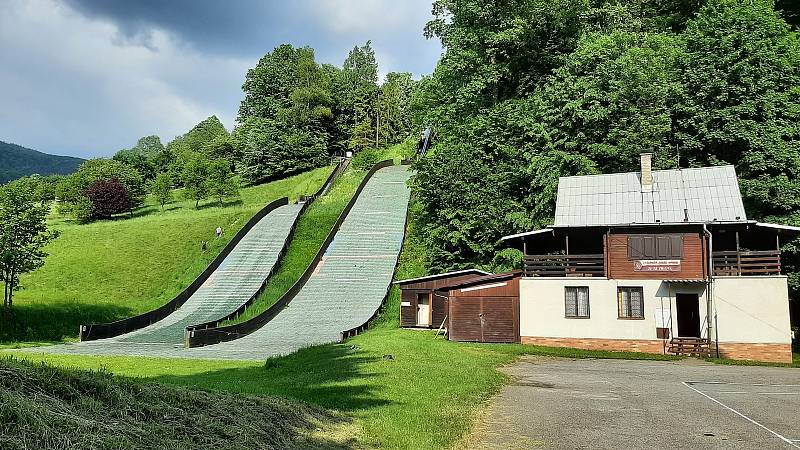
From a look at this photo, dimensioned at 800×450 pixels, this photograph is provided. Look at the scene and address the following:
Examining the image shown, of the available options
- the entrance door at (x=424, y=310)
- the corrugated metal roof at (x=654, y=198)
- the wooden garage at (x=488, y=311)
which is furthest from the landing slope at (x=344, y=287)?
the corrugated metal roof at (x=654, y=198)

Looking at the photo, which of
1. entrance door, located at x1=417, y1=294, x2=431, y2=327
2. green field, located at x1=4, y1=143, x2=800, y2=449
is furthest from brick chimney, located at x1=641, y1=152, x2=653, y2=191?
entrance door, located at x1=417, y1=294, x2=431, y2=327

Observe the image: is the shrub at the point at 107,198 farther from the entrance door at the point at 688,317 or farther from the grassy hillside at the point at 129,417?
the grassy hillside at the point at 129,417

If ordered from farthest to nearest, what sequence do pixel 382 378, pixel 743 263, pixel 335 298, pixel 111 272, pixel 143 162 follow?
pixel 143 162
pixel 111 272
pixel 335 298
pixel 743 263
pixel 382 378

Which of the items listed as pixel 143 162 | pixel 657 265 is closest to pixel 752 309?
pixel 657 265

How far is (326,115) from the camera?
267 feet

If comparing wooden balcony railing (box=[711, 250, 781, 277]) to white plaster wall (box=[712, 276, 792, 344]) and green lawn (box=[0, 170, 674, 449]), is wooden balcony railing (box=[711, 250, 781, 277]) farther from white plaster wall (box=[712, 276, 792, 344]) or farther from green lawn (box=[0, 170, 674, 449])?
green lawn (box=[0, 170, 674, 449])

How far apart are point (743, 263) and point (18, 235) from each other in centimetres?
3354

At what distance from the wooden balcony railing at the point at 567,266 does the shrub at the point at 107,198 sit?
49.3 m

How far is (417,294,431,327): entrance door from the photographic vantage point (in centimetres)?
3028

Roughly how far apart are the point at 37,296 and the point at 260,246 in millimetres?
14053

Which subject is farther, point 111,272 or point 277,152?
point 277,152

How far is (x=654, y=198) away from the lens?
2589cm

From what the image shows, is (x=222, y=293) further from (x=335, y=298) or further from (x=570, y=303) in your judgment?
(x=570, y=303)

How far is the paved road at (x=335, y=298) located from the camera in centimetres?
2297
